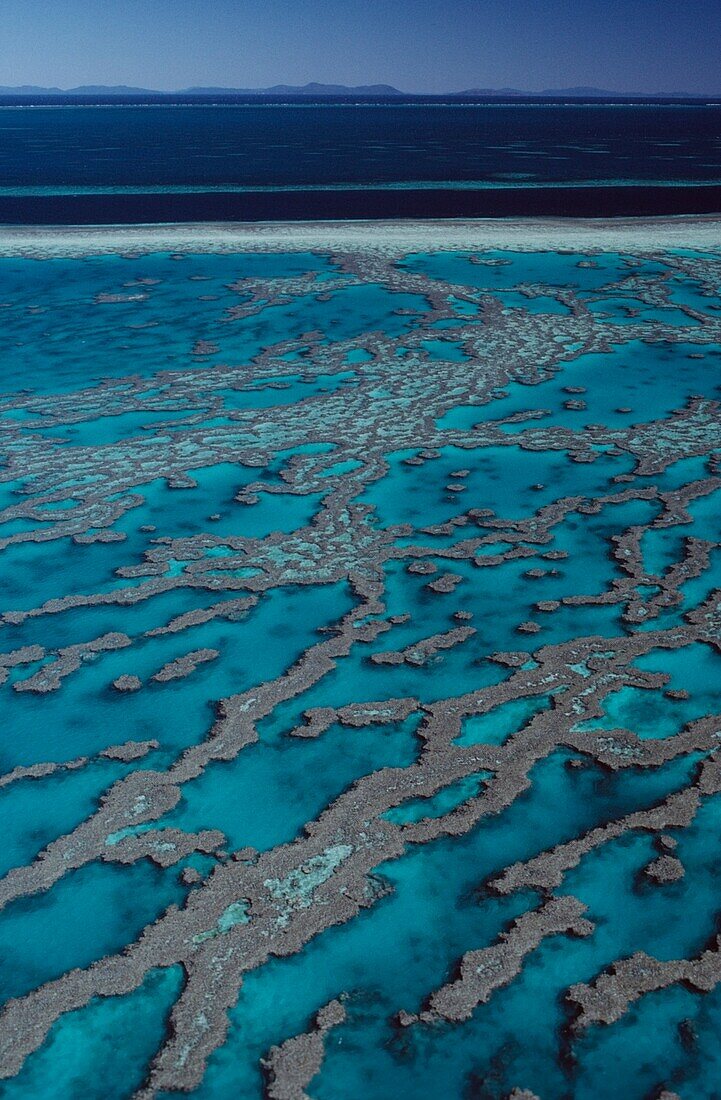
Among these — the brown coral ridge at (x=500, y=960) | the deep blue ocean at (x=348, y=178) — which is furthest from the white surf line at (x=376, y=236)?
the brown coral ridge at (x=500, y=960)

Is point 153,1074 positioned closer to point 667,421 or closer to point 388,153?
point 667,421

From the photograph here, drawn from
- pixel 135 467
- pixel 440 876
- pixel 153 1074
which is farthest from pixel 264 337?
pixel 153 1074

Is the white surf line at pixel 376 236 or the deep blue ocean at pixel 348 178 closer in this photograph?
the white surf line at pixel 376 236

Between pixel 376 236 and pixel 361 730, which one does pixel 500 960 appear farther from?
pixel 376 236

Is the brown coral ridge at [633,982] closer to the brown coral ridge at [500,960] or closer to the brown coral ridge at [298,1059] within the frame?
the brown coral ridge at [500,960]

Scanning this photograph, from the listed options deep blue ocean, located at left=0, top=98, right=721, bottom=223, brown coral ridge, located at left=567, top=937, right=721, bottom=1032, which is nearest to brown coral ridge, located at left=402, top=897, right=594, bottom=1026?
brown coral ridge, located at left=567, top=937, right=721, bottom=1032

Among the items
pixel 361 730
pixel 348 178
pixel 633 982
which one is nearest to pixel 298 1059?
pixel 633 982
